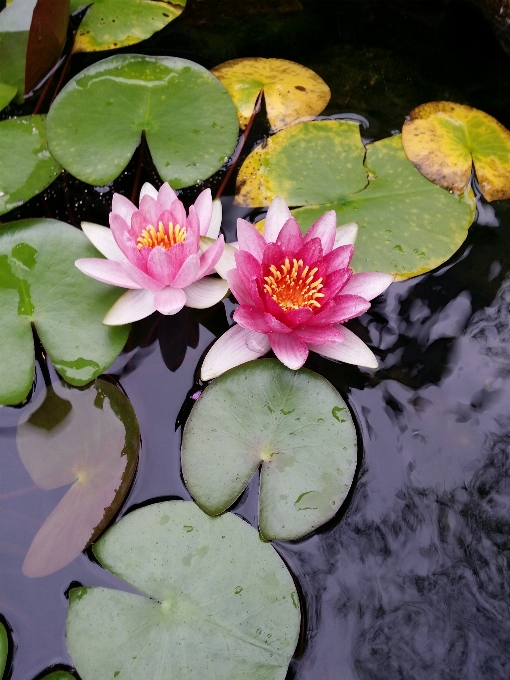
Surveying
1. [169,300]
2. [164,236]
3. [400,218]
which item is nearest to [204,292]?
[169,300]

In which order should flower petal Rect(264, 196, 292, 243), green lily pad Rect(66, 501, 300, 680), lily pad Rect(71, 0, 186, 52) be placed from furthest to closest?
lily pad Rect(71, 0, 186, 52) → flower petal Rect(264, 196, 292, 243) → green lily pad Rect(66, 501, 300, 680)

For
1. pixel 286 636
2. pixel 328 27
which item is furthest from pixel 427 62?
pixel 286 636

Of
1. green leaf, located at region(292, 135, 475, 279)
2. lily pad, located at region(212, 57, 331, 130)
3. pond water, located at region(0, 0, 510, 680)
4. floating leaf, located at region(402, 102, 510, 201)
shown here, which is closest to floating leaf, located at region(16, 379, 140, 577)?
pond water, located at region(0, 0, 510, 680)

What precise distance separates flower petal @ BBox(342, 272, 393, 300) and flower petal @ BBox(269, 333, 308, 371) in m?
0.29

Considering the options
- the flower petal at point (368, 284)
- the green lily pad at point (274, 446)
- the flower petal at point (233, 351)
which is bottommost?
the green lily pad at point (274, 446)

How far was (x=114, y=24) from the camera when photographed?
2889mm

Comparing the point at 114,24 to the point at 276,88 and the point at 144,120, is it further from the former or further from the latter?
the point at 276,88

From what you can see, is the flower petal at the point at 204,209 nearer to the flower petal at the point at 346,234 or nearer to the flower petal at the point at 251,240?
the flower petal at the point at 251,240

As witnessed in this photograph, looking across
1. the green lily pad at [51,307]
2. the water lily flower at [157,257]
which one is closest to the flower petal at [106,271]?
the water lily flower at [157,257]

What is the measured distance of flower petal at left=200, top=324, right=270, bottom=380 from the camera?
192cm

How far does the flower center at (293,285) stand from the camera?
6.16 ft

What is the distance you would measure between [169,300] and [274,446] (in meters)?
0.68

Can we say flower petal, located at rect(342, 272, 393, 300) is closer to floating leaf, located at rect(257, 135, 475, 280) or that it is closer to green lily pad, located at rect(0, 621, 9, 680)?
floating leaf, located at rect(257, 135, 475, 280)

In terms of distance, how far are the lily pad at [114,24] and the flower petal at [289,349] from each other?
6.81ft
